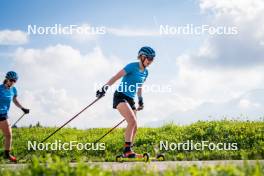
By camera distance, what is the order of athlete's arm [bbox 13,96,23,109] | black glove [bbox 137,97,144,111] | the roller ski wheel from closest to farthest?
the roller ski wheel
black glove [bbox 137,97,144,111]
athlete's arm [bbox 13,96,23,109]

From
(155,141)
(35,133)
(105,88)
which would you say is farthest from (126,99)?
(35,133)

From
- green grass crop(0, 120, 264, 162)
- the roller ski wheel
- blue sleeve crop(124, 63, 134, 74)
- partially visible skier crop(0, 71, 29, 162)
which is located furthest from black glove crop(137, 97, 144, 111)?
partially visible skier crop(0, 71, 29, 162)

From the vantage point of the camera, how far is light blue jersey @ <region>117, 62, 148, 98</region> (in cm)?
1053

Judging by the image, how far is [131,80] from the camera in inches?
417

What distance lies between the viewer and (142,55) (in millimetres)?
10641

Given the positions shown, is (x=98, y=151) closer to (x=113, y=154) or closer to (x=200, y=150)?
(x=113, y=154)

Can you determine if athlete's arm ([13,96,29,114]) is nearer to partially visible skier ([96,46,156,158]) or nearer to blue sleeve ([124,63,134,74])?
partially visible skier ([96,46,156,158])

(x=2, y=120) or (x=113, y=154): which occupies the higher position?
(x=2, y=120)

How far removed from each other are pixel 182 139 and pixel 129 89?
412 centimetres

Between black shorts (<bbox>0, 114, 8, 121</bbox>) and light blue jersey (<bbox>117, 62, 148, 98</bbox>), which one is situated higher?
light blue jersey (<bbox>117, 62, 148, 98</bbox>)

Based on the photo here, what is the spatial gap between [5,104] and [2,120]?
15.9 inches

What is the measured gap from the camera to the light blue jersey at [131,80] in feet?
34.6

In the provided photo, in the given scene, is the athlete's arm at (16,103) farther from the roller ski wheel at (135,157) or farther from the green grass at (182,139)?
A: the roller ski wheel at (135,157)

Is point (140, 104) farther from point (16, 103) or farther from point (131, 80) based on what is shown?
point (16, 103)
